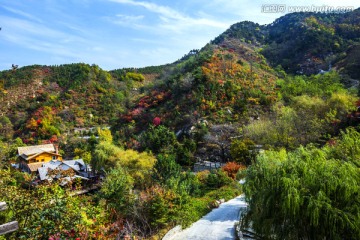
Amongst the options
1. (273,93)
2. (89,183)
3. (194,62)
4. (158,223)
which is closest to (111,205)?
(158,223)

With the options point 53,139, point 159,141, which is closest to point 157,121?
point 159,141

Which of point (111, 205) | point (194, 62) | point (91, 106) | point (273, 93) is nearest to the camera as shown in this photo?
point (111, 205)

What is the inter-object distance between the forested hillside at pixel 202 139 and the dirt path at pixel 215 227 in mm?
611

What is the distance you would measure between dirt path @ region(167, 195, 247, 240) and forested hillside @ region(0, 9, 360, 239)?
61cm

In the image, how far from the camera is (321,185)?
8320 mm

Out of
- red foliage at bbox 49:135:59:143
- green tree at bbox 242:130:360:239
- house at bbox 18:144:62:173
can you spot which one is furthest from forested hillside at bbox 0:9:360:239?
house at bbox 18:144:62:173

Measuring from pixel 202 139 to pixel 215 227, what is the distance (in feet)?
66.2

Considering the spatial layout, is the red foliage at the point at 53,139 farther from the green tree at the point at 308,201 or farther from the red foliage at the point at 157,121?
the green tree at the point at 308,201

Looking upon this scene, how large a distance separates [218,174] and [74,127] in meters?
45.1

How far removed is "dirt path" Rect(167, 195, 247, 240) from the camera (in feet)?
41.5

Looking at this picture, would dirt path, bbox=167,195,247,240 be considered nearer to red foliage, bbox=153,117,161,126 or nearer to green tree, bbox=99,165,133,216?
green tree, bbox=99,165,133,216

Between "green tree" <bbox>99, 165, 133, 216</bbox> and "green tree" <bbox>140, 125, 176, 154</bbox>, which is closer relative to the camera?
"green tree" <bbox>99, 165, 133, 216</bbox>

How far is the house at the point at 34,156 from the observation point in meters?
40.6

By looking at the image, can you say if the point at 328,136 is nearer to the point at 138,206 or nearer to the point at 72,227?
the point at 138,206
